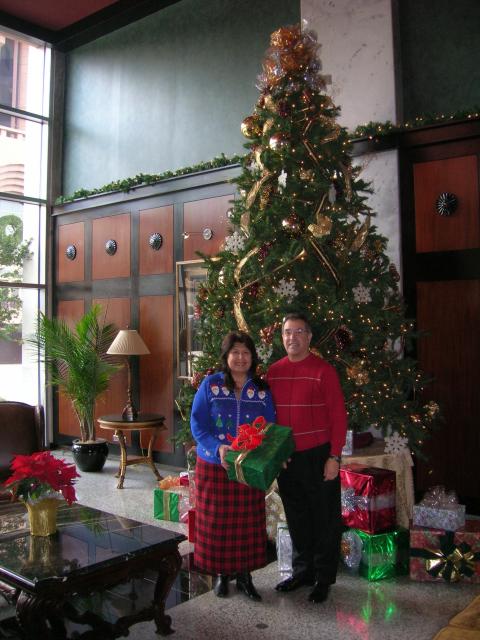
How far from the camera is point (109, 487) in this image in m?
6.18

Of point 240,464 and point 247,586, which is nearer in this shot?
point 240,464

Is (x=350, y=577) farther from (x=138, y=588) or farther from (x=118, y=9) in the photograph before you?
(x=118, y=9)

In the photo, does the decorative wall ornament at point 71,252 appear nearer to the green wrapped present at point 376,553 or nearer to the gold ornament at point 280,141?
the gold ornament at point 280,141

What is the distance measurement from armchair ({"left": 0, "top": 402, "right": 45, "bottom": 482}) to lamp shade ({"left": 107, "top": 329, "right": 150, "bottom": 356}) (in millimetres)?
2119

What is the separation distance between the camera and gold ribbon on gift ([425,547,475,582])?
3551 millimetres

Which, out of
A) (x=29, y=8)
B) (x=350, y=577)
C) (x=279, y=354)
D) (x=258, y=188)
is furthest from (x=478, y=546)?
(x=29, y=8)

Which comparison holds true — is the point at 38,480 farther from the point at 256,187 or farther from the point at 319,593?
the point at 256,187

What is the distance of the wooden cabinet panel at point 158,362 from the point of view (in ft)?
23.8

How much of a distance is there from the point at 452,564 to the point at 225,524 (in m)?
1.41

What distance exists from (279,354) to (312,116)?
176 cm

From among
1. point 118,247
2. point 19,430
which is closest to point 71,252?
point 118,247

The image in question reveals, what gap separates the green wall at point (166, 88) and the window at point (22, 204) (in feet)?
1.32

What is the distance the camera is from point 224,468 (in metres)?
3.17

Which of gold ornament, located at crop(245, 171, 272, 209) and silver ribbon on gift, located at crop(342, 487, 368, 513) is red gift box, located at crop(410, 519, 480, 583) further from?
gold ornament, located at crop(245, 171, 272, 209)
